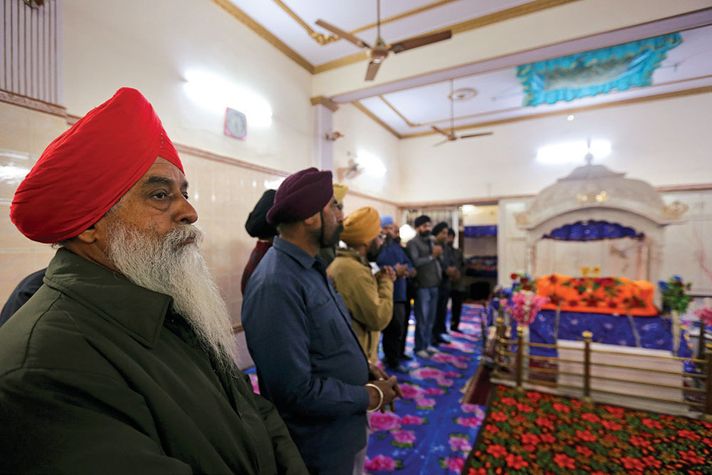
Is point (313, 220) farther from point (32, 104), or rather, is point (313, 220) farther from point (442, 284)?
point (442, 284)

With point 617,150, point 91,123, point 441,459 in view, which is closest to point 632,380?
point 441,459

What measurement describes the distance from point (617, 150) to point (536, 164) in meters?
1.52

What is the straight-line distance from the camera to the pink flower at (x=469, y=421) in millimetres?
2901

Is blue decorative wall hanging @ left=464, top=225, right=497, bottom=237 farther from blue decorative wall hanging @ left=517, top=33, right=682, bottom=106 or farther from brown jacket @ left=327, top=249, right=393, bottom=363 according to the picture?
brown jacket @ left=327, top=249, right=393, bottom=363

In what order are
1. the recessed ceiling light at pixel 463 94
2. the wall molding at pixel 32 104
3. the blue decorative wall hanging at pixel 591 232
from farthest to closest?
the recessed ceiling light at pixel 463 94 < the blue decorative wall hanging at pixel 591 232 < the wall molding at pixel 32 104

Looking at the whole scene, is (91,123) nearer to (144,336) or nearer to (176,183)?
(176,183)

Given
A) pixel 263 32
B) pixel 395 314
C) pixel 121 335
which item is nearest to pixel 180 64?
pixel 263 32

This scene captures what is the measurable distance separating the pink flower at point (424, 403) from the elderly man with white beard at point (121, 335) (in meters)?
2.60

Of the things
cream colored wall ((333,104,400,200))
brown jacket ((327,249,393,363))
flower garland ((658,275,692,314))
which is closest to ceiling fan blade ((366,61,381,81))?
cream colored wall ((333,104,400,200))

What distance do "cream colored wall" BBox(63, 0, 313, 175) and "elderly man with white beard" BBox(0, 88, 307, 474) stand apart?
2.65 metres

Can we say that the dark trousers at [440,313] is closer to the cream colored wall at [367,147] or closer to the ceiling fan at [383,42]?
the cream colored wall at [367,147]

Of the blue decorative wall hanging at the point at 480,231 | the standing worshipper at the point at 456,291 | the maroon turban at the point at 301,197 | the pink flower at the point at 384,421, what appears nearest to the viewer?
the maroon turban at the point at 301,197

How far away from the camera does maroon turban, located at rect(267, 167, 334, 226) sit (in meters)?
1.58

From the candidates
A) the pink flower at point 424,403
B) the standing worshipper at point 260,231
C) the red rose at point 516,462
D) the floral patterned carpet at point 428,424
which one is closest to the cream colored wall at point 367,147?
the standing worshipper at point 260,231
